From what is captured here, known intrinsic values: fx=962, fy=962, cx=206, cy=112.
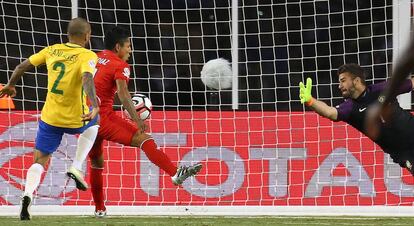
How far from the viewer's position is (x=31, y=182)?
28.7 feet

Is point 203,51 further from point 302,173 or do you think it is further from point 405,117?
point 405,117

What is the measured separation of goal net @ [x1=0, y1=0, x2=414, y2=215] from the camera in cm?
1212

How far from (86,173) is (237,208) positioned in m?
2.01

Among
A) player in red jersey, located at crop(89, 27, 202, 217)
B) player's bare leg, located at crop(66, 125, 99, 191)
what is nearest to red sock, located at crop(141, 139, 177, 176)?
player in red jersey, located at crop(89, 27, 202, 217)

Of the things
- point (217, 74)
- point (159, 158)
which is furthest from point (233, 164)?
point (159, 158)

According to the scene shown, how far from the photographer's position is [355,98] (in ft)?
30.0

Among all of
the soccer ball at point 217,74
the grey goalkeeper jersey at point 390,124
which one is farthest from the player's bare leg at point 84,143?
the soccer ball at point 217,74

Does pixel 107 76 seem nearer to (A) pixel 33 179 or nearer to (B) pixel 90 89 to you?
(B) pixel 90 89

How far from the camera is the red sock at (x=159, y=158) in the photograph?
10039 millimetres

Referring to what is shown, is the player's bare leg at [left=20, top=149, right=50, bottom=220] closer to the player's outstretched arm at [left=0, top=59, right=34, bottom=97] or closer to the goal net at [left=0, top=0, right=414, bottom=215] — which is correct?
the player's outstretched arm at [left=0, top=59, right=34, bottom=97]

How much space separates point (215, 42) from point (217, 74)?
434 millimetres

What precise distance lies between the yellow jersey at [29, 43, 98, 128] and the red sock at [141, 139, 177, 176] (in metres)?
1.15

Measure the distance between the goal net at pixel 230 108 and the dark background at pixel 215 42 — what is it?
0.05ft

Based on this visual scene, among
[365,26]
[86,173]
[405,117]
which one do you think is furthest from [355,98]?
[86,173]
